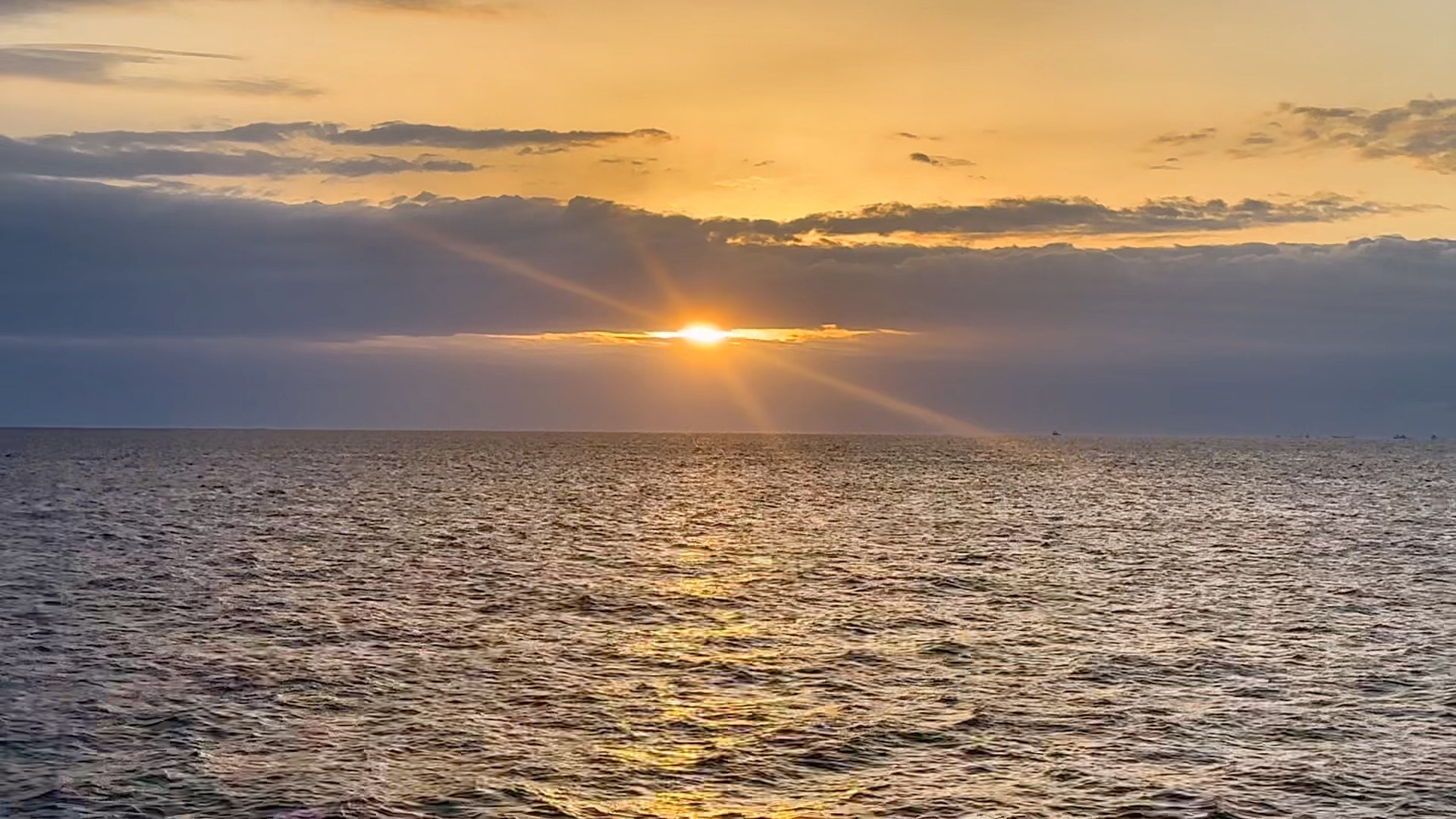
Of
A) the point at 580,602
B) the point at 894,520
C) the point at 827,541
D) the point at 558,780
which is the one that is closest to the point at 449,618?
the point at 580,602

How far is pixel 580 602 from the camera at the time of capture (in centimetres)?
5947

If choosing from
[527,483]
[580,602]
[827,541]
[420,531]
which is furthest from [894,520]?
[527,483]

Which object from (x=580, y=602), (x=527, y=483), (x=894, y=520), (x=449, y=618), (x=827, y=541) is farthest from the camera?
(x=527, y=483)

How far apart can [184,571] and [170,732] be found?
39.6m

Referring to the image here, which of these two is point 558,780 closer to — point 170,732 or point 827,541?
point 170,732

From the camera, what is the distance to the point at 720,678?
4244cm

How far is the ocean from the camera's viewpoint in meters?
30.2

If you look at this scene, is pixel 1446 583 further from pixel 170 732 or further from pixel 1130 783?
pixel 170 732

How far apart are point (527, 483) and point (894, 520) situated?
77299 millimetres

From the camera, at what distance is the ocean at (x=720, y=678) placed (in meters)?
30.2

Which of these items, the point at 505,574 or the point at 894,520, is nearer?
the point at 505,574

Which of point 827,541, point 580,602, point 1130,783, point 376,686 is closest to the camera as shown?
point 1130,783

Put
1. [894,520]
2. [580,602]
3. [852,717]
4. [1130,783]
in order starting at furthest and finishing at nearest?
[894,520]
[580,602]
[852,717]
[1130,783]

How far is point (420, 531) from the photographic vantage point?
9975 centimetres
